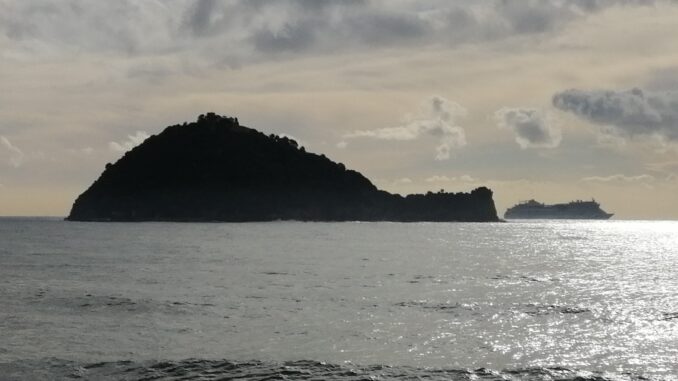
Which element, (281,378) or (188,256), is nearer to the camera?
(281,378)

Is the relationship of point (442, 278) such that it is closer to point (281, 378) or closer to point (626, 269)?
point (626, 269)

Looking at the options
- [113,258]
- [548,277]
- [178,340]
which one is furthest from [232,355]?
[113,258]

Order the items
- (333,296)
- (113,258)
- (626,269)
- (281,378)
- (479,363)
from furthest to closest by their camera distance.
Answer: (113,258), (626,269), (333,296), (479,363), (281,378)

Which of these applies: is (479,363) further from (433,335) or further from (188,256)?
(188,256)

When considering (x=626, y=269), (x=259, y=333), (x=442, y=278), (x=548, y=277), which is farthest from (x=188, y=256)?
(x=259, y=333)

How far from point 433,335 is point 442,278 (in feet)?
98.8

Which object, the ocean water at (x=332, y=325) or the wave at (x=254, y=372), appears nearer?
the wave at (x=254, y=372)

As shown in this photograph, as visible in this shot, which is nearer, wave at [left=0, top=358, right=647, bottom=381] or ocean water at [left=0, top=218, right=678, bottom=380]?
wave at [left=0, top=358, right=647, bottom=381]

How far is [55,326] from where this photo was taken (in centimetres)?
3459

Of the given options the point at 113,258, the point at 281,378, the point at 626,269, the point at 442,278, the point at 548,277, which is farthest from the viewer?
the point at 113,258

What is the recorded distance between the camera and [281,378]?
24.3 metres

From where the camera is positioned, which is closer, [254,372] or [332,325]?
[254,372]

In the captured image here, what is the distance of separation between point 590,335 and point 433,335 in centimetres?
784

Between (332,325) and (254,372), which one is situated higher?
(332,325)
